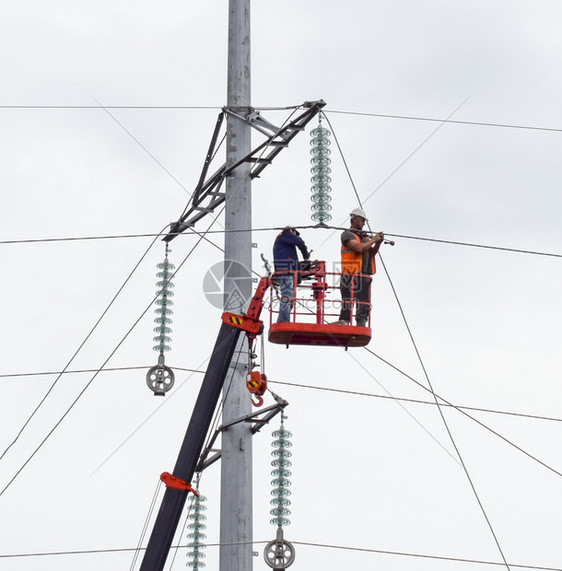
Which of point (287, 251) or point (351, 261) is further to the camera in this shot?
point (351, 261)

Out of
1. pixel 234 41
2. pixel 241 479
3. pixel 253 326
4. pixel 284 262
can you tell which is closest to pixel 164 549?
pixel 241 479

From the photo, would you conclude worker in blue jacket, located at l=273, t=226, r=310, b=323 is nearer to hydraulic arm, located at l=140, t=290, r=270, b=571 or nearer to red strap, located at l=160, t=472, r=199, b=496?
hydraulic arm, located at l=140, t=290, r=270, b=571

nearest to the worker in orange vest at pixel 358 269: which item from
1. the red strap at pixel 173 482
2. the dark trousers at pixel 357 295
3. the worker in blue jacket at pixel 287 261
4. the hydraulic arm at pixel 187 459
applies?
the dark trousers at pixel 357 295

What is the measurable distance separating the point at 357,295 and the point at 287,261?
3.48 ft

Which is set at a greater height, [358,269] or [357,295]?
[358,269]

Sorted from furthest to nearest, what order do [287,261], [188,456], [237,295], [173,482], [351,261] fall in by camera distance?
[351,261]
[287,261]
[237,295]
[188,456]
[173,482]

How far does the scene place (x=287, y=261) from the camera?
59.5 feet

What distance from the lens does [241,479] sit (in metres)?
17.3

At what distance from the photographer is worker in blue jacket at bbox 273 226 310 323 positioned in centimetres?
1792

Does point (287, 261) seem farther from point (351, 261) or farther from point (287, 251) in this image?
point (351, 261)

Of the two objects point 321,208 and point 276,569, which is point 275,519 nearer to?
point 276,569

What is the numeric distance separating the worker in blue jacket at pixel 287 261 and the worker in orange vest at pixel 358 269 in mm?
565

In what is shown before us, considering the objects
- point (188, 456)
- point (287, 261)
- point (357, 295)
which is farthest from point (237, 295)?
point (188, 456)

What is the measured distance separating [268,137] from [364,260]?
2.12 m
